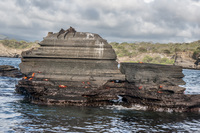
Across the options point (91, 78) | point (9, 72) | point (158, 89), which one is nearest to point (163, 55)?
point (9, 72)

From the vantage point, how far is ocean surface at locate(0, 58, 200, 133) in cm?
1184

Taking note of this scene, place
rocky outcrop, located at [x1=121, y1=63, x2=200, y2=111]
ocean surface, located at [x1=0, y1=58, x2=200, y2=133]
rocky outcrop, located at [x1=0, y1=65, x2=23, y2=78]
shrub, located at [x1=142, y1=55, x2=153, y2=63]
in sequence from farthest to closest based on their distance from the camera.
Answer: shrub, located at [x1=142, y1=55, x2=153, y2=63], rocky outcrop, located at [x1=0, y1=65, x2=23, y2=78], rocky outcrop, located at [x1=121, y1=63, x2=200, y2=111], ocean surface, located at [x1=0, y1=58, x2=200, y2=133]

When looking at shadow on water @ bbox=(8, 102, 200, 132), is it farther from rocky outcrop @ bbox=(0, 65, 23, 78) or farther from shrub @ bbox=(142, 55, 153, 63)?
shrub @ bbox=(142, 55, 153, 63)

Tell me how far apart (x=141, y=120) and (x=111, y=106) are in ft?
10.7

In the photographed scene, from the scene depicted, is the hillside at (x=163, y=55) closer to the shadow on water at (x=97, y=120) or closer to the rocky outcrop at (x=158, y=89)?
the rocky outcrop at (x=158, y=89)

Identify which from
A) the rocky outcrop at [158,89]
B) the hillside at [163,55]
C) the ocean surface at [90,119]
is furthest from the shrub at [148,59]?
the ocean surface at [90,119]

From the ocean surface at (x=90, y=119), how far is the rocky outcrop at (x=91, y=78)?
77 centimetres

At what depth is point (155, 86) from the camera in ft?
53.4

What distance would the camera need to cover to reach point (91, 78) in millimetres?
16969

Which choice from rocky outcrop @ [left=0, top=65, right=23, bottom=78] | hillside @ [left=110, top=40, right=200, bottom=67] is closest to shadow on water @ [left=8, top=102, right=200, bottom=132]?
rocky outcrop @ [left=0, top=65, right=23, bottom=78]

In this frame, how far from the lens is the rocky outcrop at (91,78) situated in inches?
622

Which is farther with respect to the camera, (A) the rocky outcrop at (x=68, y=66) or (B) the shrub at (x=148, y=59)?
(B) the shrub at (x=148, y=59)

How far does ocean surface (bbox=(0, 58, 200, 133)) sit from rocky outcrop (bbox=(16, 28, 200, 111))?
30.3 inches

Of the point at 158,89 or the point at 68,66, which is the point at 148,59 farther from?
the point at 68,66
